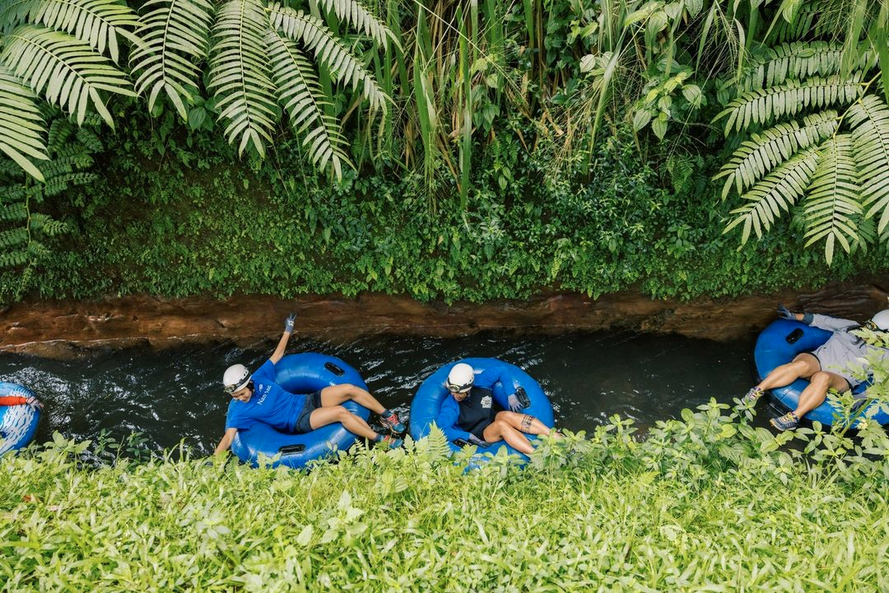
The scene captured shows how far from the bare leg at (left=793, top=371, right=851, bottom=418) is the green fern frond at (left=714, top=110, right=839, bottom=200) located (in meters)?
2.09

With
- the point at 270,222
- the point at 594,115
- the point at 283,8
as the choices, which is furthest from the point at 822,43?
the point at 270,222

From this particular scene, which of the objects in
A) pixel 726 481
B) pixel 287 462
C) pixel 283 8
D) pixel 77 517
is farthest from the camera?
pixel 287 462

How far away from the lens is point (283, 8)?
360cm

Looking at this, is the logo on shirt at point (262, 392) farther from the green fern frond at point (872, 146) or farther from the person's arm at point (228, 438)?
the green fern frond at point (872, 146)

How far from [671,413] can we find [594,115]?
292 centimetres

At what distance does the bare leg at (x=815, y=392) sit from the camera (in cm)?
A: 464

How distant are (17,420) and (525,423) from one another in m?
4.55

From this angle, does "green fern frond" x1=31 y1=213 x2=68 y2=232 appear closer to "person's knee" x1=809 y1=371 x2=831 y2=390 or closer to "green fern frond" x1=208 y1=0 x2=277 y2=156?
"green fern frond" x1=208 y1=0 x2=277 y2=156

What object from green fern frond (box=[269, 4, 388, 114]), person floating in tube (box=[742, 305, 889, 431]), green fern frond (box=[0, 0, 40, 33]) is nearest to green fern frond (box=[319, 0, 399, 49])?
green fern frond (box=[269, 4, 388, 114])

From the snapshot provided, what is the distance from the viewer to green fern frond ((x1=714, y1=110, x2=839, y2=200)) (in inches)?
152

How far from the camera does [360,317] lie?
5617 mm

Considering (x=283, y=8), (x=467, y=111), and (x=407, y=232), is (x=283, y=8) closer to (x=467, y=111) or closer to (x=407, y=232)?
(x=467, y=111)

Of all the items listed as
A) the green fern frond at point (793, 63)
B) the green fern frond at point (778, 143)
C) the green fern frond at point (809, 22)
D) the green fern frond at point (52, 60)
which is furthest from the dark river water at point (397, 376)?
the green fern frond at point (52, 60)

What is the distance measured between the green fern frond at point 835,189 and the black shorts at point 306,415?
433cm
